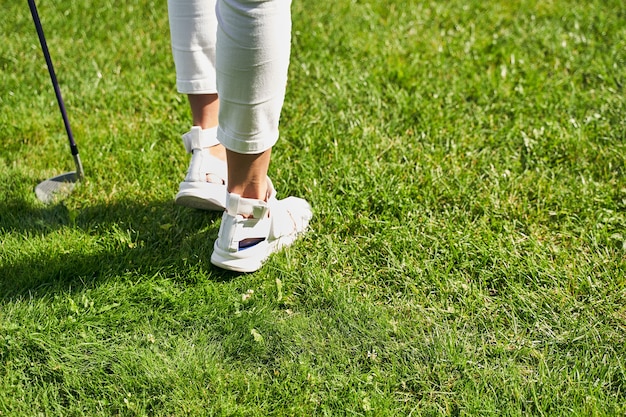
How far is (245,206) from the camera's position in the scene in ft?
8.46

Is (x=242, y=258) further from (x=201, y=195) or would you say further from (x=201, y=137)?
(x=201, y=137)

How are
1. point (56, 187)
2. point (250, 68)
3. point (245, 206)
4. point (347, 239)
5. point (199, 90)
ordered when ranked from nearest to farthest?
point (250, 68) < point (245, 206) < point (199, 90) < point (347, 239) < point (56, 187)

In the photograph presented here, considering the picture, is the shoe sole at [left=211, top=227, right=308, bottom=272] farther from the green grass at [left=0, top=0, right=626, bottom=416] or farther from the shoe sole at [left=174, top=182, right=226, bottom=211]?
the shoe sole at [left=174, top=182, right=226, bottom=211]

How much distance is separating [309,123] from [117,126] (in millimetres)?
971

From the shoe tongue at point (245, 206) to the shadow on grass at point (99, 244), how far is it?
304mm

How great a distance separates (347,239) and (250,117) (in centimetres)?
85

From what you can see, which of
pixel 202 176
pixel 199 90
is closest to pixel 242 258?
pixel 202 176

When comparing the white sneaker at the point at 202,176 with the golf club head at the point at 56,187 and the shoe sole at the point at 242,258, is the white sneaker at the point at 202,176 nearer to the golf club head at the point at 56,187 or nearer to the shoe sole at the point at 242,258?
the shoe sole at the point at 242,258

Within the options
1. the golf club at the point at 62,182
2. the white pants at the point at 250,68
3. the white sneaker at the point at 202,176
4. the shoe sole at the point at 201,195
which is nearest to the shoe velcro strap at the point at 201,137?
the white sneaker at the point at 202,176

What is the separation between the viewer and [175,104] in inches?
150

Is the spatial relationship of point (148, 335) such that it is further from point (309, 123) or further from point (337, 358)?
point (309, 123)

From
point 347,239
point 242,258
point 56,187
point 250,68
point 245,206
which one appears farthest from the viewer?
point 56,187

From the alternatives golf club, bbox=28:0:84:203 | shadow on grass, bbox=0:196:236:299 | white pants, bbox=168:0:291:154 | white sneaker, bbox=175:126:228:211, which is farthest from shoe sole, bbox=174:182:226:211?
golf club, bbox=28:0:84:203

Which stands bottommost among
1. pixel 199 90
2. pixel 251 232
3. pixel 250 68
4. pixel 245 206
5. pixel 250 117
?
pixel 251 232
